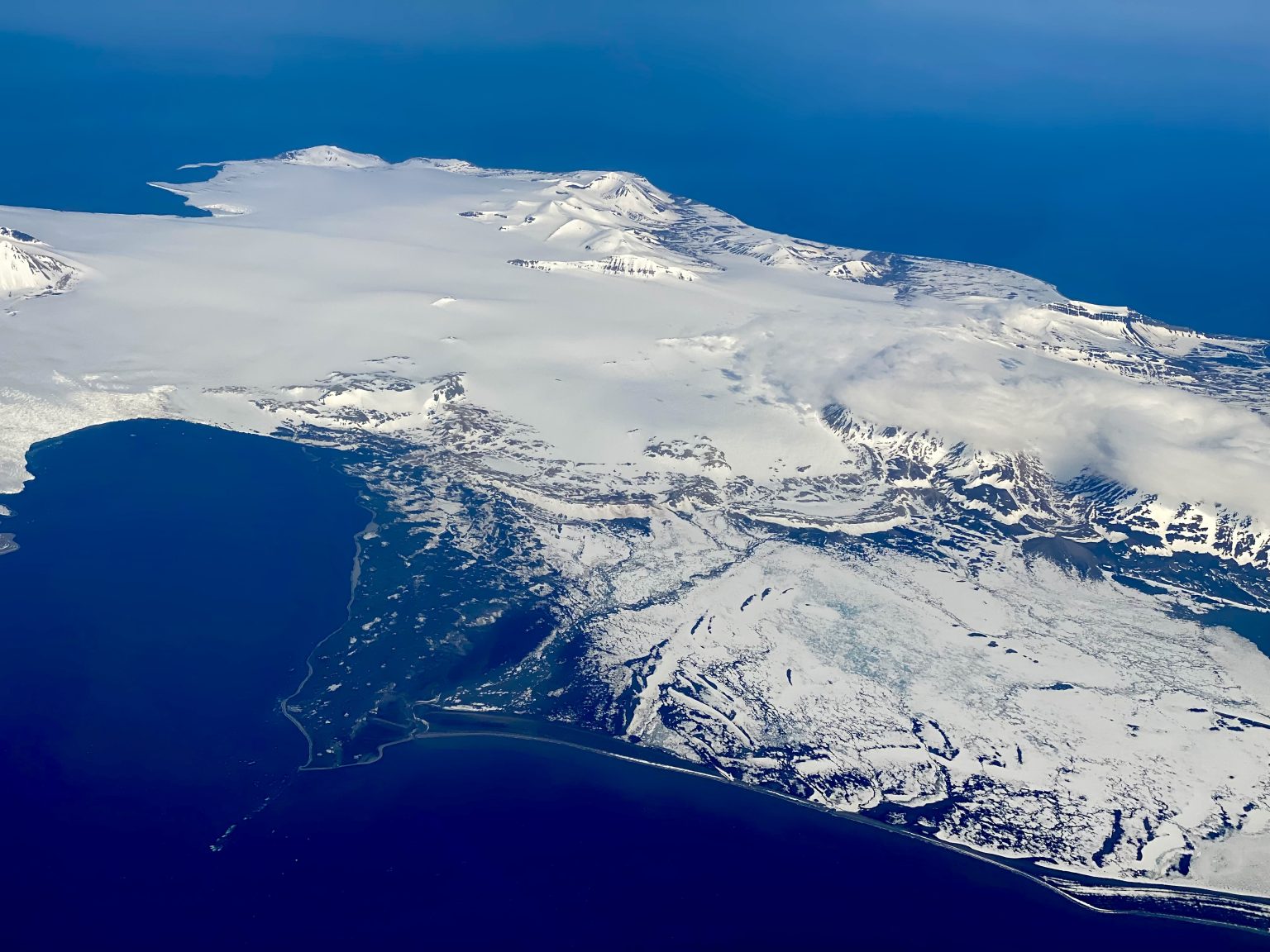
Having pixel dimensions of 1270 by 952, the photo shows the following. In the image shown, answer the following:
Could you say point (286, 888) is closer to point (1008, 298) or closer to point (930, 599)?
point (930, 599)

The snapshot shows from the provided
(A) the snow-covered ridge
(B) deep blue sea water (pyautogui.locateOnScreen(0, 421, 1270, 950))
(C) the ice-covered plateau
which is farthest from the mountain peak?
(B) deep blue sea water (pyautogui.locateOnScreen(0, 421, 1270, 950))

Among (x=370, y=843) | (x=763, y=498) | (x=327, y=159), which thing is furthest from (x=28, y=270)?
(x=370, y=843)

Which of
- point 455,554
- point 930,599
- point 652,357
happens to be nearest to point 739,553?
point 930,599

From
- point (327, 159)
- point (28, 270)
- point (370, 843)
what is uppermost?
point (327, 159)

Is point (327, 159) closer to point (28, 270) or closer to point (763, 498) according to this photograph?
point (28, 270)

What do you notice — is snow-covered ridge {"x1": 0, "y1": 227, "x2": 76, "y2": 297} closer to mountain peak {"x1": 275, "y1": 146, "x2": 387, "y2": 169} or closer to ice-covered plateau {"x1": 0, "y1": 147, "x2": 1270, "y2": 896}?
ice-covered plateau {"x1": 0, "y1": 147, "x2": 1270, "y2": 896}

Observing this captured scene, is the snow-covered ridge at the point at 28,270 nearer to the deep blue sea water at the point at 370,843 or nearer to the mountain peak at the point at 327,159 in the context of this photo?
the deep blue sea water at the point at 370,843
